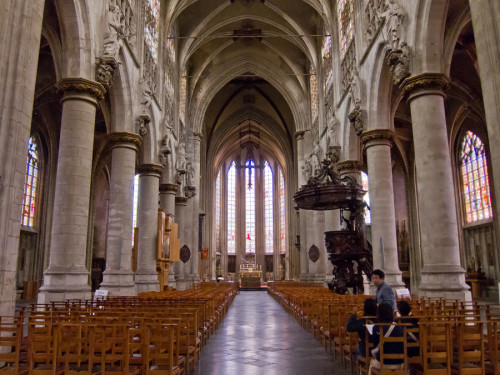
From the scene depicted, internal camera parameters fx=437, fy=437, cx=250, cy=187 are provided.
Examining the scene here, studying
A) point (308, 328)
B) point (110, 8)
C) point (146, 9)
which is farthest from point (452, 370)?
point (146, 9)

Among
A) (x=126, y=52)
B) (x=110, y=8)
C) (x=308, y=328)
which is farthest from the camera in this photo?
(x=126, y=52)

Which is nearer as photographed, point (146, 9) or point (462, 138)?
point (146, 9)

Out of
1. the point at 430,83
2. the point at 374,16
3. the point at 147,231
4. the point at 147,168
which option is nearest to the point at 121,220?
the point at 147,231

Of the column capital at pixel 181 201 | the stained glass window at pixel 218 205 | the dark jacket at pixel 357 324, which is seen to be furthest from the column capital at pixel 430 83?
the stained glass window at pixel 218 205

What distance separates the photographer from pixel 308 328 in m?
10.6

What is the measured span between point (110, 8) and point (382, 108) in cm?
957

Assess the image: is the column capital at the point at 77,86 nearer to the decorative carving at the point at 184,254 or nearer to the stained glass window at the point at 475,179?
the decorative carving at the point at 184,254

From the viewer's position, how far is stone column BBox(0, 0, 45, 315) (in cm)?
681

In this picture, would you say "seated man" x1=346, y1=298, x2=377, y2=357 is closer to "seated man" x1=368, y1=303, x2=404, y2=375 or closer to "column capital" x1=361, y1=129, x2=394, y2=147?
"seated man" x1=368, y1=303, x2=404, y2=375

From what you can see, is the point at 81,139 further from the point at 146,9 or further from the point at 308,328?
the point at 146,9

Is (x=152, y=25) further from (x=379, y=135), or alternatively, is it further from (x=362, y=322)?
(x=362, y=322)

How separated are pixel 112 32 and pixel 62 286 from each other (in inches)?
286

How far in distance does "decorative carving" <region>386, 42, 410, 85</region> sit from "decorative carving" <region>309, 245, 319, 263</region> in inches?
624

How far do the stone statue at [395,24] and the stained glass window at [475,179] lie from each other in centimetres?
1375
